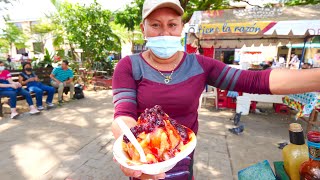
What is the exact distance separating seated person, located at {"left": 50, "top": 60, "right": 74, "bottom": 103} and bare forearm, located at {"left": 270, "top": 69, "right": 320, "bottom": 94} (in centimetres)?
741

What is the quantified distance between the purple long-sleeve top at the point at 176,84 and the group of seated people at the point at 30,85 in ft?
18.9

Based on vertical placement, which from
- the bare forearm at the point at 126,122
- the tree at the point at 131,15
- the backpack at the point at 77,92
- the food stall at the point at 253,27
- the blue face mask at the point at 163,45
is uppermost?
the tree at the point at 131,15

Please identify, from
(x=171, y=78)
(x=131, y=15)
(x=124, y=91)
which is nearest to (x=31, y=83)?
(x=131, y=15)

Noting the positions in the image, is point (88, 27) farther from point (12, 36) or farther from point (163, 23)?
point (12, 36)

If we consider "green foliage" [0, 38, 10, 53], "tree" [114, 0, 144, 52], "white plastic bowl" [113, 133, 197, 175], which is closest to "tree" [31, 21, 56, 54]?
"green foliage" [0, 38, 10, 53]

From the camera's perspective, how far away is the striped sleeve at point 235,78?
117 centimetres

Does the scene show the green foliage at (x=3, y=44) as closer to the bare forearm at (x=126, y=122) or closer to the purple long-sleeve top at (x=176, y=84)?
the purple long-sleeve top at (x=176, y=84)

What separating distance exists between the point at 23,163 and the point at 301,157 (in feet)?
12.7

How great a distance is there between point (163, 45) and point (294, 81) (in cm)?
75

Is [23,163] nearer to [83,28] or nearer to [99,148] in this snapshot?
[99,148]

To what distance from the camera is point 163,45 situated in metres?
1.29

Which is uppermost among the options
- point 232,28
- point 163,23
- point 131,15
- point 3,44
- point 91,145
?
point 131,15

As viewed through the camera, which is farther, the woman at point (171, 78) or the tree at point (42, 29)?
the tree at point (42, 29)

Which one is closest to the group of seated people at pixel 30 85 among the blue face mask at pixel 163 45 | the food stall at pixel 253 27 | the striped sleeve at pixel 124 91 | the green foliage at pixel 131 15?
the green foliage at pixel 131 15
